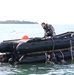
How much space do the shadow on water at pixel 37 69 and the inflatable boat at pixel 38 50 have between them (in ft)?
0.92

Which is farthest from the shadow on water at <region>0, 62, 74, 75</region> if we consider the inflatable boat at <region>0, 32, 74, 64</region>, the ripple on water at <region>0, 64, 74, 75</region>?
the inflatable boat at <region>0, 32, 74, 64</region>

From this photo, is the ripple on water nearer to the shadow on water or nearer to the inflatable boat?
the shadow on water

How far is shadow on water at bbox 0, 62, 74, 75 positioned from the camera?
44.4 ft

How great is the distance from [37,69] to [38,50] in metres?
1.09

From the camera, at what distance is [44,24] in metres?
15.7

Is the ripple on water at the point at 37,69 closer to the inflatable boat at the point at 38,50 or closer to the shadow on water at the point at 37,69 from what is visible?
the shadow on water at the point at 37,69

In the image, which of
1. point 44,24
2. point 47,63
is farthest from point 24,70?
point 44,24

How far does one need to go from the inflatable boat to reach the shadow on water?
0.92 ft

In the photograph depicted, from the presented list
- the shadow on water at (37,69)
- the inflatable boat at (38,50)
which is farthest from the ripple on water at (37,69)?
the inflatable boat at (38,50)

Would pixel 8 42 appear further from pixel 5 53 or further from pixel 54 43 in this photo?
pixel 54 43

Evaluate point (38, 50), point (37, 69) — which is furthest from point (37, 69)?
point (38, 50)

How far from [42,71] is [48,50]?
5.60 ft

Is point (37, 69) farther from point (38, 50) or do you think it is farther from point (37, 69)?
point (38, 50)

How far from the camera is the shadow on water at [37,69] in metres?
13.5
